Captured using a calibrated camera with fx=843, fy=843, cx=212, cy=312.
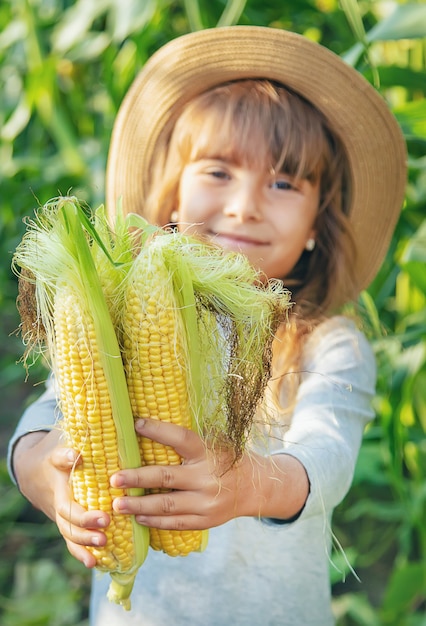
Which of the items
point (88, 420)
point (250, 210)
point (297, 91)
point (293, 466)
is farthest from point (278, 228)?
point (88, 420)

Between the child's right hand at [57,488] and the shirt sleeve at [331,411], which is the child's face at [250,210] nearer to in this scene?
the shirt sleeve at [331,411]

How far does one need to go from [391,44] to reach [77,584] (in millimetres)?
1432

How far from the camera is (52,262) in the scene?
2.32 feet

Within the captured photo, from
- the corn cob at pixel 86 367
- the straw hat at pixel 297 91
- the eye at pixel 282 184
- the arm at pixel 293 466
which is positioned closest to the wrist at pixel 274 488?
the arm at pixel 293 466

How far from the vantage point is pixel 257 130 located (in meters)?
1.11

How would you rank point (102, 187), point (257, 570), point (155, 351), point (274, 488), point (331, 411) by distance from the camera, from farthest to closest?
point (102, 187) → point (257, 570) → point (331, 411) → point (274, 488) → point (155, 351)

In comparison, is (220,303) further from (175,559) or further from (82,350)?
(175,559)

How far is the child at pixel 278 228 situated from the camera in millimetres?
960

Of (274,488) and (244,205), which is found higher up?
(244,205)

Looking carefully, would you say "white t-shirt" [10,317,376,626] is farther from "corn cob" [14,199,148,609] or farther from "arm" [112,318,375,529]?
"corn cob" [14,199,148,609]

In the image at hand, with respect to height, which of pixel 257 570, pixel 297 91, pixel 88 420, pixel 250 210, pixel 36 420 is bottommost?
pixel 257 570

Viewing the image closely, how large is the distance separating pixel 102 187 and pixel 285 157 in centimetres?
83

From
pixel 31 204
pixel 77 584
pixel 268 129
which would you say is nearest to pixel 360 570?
pixel 77 584

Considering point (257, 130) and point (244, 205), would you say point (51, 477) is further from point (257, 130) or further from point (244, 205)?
point (257, 130)
